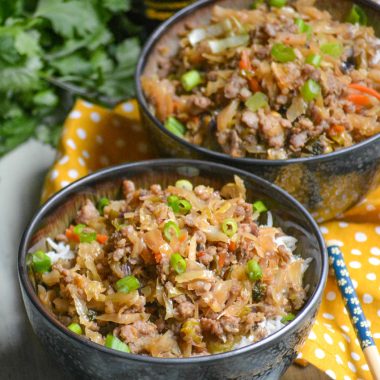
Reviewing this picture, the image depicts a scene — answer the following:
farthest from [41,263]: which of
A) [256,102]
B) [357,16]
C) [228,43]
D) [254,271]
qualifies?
[357,16]

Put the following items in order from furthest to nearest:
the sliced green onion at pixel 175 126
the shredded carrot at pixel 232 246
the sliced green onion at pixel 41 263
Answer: the sliced green onion at pixel 175 126 → the sliced green onion at pixel 41 263 → the shredded carrot at pixel 232 246

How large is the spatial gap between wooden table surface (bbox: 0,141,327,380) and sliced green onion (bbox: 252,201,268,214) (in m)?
0.60

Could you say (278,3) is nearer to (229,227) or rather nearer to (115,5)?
(115,5)

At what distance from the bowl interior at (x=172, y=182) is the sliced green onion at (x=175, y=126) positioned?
1.07 ft

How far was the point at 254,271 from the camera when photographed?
2.50 metres

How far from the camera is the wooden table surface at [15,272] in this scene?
2936 millimetres

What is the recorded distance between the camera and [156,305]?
2.50 meters

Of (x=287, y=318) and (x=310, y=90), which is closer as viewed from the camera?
(x=287, y=318)

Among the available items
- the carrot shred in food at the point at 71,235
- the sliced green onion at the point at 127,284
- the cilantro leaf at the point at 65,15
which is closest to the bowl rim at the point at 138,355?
the carrot shred in food at the point at 71,235

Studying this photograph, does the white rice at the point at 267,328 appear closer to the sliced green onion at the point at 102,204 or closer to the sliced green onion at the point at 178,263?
the sliced green onion at the point at 178,263

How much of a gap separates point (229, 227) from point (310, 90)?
79cm

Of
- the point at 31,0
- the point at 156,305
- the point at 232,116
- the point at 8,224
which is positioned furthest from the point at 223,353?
the point at 31,0

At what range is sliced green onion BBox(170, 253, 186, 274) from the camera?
96.3 inches

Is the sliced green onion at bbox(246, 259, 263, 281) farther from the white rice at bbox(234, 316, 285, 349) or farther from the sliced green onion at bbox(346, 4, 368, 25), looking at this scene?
the sliced green onion at bbox(346, 4, 368, 25)
